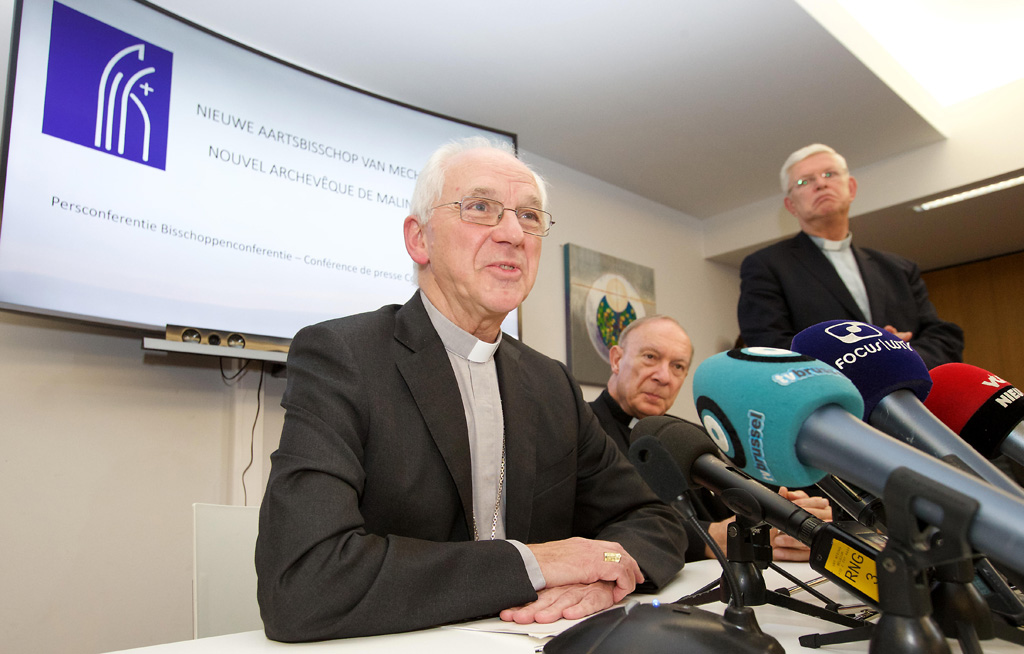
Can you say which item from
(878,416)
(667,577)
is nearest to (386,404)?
(667,577)

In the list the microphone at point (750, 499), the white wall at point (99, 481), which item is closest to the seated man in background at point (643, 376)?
the white wall at point (99, 481)

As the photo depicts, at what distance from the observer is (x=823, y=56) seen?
353 cm

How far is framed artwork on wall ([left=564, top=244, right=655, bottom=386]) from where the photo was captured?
4.37m

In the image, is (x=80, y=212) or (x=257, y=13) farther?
(x=257, y=13)

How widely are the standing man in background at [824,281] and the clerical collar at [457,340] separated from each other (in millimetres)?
1572

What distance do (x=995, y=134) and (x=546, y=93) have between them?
269cm

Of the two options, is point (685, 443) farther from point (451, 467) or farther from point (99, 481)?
point (99, 481)

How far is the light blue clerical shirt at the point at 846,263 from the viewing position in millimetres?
2844

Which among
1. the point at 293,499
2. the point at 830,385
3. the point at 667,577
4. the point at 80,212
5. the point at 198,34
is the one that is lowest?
the point at 667,577

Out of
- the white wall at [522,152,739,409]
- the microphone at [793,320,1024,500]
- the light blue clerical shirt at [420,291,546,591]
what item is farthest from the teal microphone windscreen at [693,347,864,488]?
the white wall at [522,152,739,409]

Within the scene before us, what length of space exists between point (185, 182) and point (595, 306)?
2.62 m

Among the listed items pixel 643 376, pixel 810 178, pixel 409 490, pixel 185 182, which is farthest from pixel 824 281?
pixel 185 182

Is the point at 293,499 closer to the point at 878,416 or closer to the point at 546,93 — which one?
the point at 878,416

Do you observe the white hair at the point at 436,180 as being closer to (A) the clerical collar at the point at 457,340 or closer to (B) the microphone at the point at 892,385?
(A) the clerical collar at the point at 457,340
